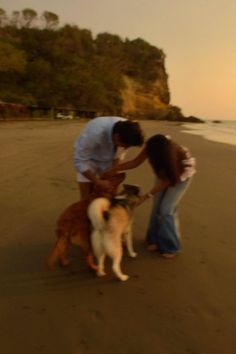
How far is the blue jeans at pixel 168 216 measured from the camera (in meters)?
4.15

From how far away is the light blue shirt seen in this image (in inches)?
154

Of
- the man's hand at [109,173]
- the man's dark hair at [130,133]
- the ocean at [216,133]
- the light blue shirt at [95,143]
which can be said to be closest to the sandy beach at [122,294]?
the man's hand at [109,173]

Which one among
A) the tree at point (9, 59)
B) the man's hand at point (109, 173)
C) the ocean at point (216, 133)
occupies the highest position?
the tree at point (9, 59)

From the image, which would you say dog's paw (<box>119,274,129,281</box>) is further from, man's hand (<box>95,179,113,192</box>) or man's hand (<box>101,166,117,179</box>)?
man's hand (<box>101,166,117,179</box>)

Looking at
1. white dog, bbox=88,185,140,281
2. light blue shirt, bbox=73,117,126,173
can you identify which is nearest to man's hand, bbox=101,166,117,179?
light blue shirt, bbox=73,117,126,173

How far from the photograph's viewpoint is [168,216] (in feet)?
13.8

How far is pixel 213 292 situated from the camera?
3471 millimetres

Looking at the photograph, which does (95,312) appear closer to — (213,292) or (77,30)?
(213,292)

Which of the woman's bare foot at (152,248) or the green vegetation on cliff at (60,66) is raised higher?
the green vegetation on cliff at (60,66)

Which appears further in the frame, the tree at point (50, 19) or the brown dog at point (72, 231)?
the tree at point (50, 19)

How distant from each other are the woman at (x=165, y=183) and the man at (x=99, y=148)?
0.20 m

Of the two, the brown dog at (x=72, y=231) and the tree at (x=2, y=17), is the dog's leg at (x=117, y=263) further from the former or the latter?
the tree at (x=2, y=17)

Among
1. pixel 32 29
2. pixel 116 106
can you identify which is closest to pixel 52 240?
pixel 116 106

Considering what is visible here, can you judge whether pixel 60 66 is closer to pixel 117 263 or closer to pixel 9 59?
pixel 9 59
